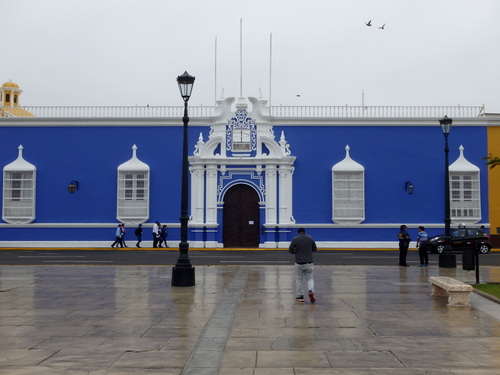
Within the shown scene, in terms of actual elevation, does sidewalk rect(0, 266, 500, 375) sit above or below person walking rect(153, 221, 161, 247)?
below

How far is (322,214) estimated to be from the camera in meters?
28.0

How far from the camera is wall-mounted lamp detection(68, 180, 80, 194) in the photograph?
91.7 ft

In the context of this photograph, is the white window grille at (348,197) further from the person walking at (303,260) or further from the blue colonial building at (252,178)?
the person walking at (303,260)

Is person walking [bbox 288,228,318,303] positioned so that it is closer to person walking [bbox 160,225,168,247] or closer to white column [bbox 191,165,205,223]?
person walking [bbox 160,225,168,247]

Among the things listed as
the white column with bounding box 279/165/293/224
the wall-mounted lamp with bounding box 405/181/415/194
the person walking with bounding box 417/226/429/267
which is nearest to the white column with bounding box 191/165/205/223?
the white column with bounding box 279/165/293/224

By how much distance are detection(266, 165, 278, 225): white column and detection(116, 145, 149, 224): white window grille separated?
18.6ft

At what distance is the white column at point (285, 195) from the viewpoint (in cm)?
2791

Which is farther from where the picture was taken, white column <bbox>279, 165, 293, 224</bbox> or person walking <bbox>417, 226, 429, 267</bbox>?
white column <bbox>279, 165, 293, 224</bbox>

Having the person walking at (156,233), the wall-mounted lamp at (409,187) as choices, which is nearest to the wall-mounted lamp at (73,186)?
the person walking at (156,233)

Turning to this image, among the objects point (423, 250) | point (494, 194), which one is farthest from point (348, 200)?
point (423, 250)

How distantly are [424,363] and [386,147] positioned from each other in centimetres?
2257

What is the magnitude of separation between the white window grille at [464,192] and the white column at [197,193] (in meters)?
11.7

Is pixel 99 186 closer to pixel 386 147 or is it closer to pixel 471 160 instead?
pixel 386 147

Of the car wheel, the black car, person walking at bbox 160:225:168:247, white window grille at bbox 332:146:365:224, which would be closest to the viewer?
the black car
